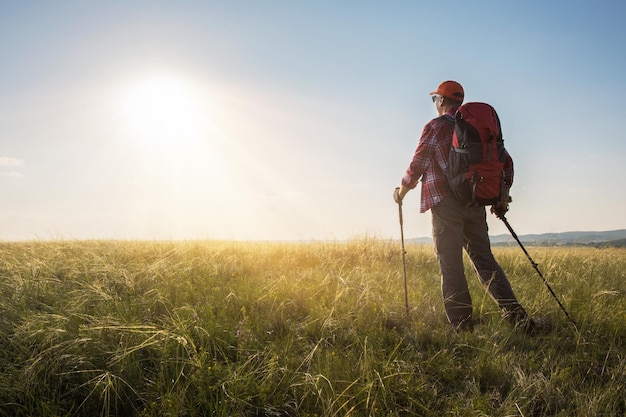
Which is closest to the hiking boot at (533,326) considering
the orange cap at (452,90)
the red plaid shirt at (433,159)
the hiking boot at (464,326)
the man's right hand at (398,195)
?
the hiking boot at (464,326)

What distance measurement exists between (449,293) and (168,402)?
3.13 m

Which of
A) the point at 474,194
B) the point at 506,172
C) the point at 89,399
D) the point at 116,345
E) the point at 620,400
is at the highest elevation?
the point at 506,172

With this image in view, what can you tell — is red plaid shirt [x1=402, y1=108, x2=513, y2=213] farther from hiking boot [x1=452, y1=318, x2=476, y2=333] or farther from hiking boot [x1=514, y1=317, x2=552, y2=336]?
hiking boot [x1=514, y1=317, x2=552, y2=336]

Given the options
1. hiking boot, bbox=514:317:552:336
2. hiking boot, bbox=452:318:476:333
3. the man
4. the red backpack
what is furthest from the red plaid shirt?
hiking boot, bbox=514:317:552:336

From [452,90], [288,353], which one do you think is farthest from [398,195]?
[288,353]

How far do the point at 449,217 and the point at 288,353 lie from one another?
7.87ft

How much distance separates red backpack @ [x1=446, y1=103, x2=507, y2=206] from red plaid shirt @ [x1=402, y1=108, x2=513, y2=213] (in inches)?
7.0

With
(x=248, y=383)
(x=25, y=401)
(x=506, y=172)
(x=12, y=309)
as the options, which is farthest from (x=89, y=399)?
(x=506, y=172)

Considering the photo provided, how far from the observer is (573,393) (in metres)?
2.86

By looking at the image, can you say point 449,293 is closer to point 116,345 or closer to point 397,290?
point 397,290

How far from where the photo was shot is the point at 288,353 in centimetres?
327

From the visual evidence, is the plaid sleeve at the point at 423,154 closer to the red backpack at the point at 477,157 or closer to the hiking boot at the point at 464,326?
the red backpack at the point at 477,157

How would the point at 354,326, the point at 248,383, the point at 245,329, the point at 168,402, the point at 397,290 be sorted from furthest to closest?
the point at 397,290 < the point at 354,326 < the point at 245,329 < the point at 248,383 < the point at 168,402

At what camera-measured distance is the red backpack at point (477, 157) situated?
13.4ft
